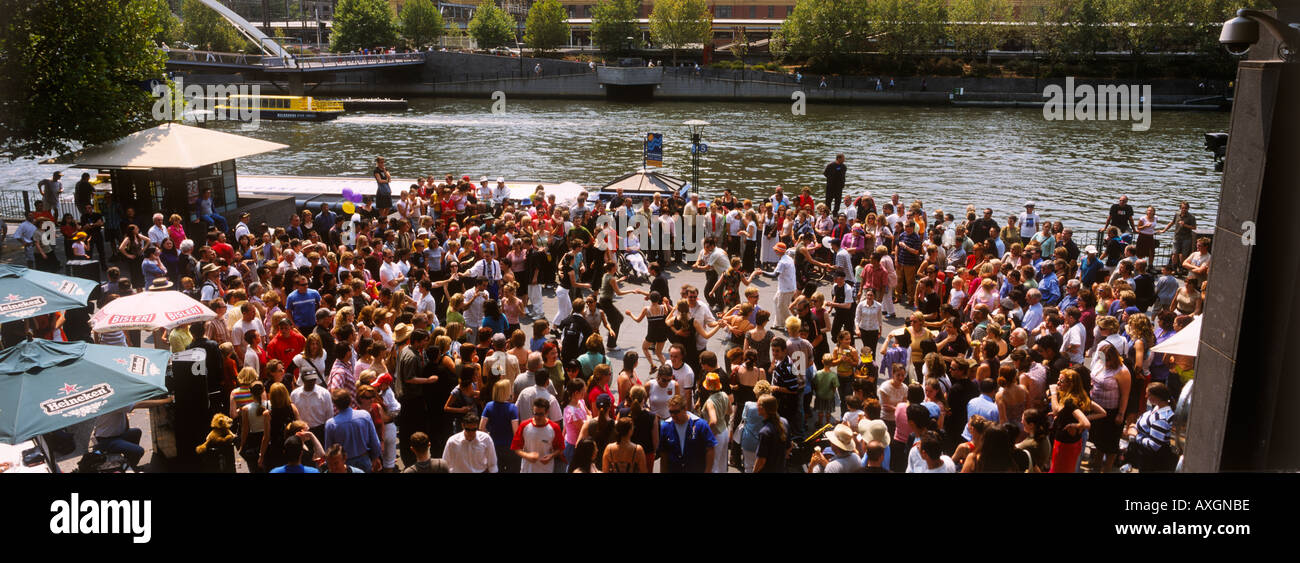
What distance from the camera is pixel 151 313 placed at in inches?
347

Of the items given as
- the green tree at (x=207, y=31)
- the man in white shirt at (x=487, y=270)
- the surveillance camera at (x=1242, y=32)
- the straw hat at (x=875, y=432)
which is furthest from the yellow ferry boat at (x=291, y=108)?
the surveillance camera at (x=1242, y=32)

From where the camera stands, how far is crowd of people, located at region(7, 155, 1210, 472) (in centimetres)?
688

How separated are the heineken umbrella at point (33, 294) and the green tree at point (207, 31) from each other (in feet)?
324

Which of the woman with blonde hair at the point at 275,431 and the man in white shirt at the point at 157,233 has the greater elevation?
the man in white shirt at the point at 157,233

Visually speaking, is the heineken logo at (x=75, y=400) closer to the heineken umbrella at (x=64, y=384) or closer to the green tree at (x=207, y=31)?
the heineken umbrella at (x=64, y=384)

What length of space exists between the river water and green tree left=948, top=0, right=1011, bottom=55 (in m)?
13.5

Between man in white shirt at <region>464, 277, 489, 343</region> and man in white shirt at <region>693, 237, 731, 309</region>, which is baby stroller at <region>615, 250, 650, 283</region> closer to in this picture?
man in white shirt at <region>693, 237, 731, 309</region>

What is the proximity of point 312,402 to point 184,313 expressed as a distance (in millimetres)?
2290

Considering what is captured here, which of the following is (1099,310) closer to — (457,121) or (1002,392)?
(1002,392)

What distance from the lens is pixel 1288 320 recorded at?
5074 millimetres

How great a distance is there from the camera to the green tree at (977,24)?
8312 cm

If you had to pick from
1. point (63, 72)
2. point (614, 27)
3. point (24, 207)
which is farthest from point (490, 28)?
point (63, 72)
